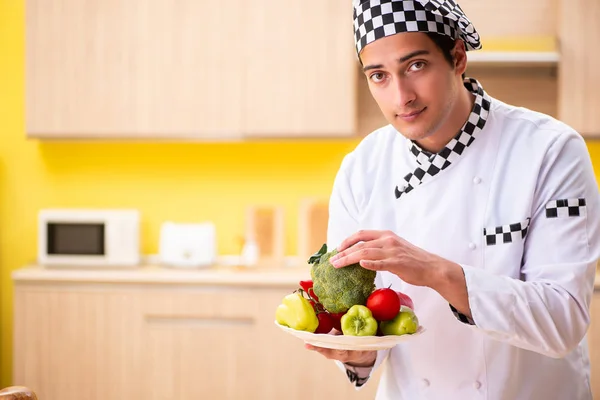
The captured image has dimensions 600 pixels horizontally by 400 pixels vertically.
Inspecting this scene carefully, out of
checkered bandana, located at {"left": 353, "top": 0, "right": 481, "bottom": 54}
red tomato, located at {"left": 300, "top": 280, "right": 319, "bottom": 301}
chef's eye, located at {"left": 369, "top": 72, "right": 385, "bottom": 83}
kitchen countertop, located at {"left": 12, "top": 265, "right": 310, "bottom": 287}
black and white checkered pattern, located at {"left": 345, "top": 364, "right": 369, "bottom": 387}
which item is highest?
checkered bandana, located at {"left": 353, "top": 0, "right": 481, "bottom": 54}

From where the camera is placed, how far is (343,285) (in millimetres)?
1432

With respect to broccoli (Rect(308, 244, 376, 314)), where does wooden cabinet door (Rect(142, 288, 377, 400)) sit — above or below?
below

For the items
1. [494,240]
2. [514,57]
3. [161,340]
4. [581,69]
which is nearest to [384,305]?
[494,240]

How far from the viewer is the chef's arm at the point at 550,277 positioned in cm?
128

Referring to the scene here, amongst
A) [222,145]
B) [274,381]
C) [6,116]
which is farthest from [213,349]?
[6,116]

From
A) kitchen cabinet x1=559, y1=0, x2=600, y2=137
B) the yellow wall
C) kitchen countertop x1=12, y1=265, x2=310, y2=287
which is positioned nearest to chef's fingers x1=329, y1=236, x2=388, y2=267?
kitchen countertop x1=12, y1=265, x2=310, y2=287

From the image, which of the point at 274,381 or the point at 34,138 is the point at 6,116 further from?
the point at 274,381

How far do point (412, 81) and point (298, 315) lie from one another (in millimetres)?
509

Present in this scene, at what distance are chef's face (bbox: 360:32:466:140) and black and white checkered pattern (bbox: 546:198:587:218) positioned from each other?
0.90 ft

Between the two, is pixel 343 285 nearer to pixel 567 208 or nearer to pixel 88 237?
pixel 567 208

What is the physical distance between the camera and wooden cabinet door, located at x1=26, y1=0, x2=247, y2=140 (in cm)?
337

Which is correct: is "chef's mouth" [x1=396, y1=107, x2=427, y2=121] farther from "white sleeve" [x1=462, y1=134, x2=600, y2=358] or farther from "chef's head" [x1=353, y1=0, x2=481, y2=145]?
"white sleeve" [x1=462, y1=134, x2=600, y2=358]

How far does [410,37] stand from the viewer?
1401 mm

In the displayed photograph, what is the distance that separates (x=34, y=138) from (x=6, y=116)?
43 cm
